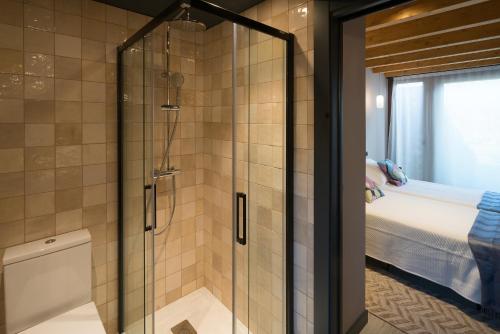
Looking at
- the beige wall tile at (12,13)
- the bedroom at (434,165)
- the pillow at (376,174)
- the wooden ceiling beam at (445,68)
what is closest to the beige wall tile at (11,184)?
the beige wall tile at (12,13)

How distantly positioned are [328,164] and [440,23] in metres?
2.12

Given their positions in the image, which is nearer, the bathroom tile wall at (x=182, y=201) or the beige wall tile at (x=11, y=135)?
the beige wall tile at (x=11, y=135)

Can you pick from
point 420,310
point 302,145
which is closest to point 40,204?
point 302,145

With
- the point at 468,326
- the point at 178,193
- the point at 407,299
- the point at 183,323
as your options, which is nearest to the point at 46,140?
the point at 178,193

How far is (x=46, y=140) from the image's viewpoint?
1605 mm

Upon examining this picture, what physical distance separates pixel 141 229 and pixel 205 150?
835 millimetres

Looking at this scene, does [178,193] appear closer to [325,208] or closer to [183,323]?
[183,323]

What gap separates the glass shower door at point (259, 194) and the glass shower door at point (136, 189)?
57 centimetres

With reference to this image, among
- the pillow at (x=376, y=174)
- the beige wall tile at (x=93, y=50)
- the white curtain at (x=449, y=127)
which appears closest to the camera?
the beige wall tile at (x=93, y=50)

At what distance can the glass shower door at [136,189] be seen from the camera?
67.2 inches

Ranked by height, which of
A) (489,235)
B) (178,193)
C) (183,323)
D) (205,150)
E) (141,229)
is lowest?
(183,323)

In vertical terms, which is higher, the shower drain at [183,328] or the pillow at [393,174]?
the pillow at [393,174]

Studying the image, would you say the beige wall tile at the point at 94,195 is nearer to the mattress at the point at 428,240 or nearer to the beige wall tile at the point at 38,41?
the beige wall tile at the point at 38,41

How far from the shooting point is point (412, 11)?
2223 millimetres
